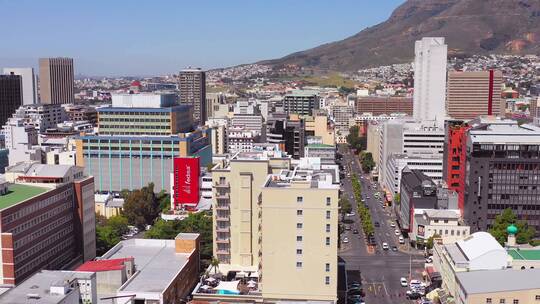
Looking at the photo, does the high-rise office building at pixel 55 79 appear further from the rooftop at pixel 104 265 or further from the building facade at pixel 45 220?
the rooftop at pixel 104 265

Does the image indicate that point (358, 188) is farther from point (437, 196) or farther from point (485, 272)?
point (485, 272)

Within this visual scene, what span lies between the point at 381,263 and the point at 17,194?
106 ft

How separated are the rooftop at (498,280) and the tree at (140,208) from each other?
129 feet

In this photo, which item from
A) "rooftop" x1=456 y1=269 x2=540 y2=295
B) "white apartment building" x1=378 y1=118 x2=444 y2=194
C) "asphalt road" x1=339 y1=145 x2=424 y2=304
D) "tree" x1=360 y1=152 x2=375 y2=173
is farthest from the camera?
"tree" x1=360 y1=152 x2=375 y2=173

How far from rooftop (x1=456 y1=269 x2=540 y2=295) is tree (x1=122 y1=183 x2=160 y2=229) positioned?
129 ft

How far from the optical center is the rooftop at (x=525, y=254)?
4644 cm

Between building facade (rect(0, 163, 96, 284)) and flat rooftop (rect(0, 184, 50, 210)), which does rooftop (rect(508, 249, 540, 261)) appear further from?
flat rooftop (rect(0, 184, 50, 210))

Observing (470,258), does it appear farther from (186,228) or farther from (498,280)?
(186,228)

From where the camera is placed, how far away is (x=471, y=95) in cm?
12825

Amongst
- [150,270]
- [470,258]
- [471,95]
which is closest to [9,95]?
[471,95]

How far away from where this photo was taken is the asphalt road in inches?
2016

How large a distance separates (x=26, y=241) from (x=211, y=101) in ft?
425

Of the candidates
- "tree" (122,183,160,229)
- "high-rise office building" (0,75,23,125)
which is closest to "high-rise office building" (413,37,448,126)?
"tree" (122,183,160,229)

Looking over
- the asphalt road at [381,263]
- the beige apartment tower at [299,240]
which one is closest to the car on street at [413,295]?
the asphalt road at [381,263]
